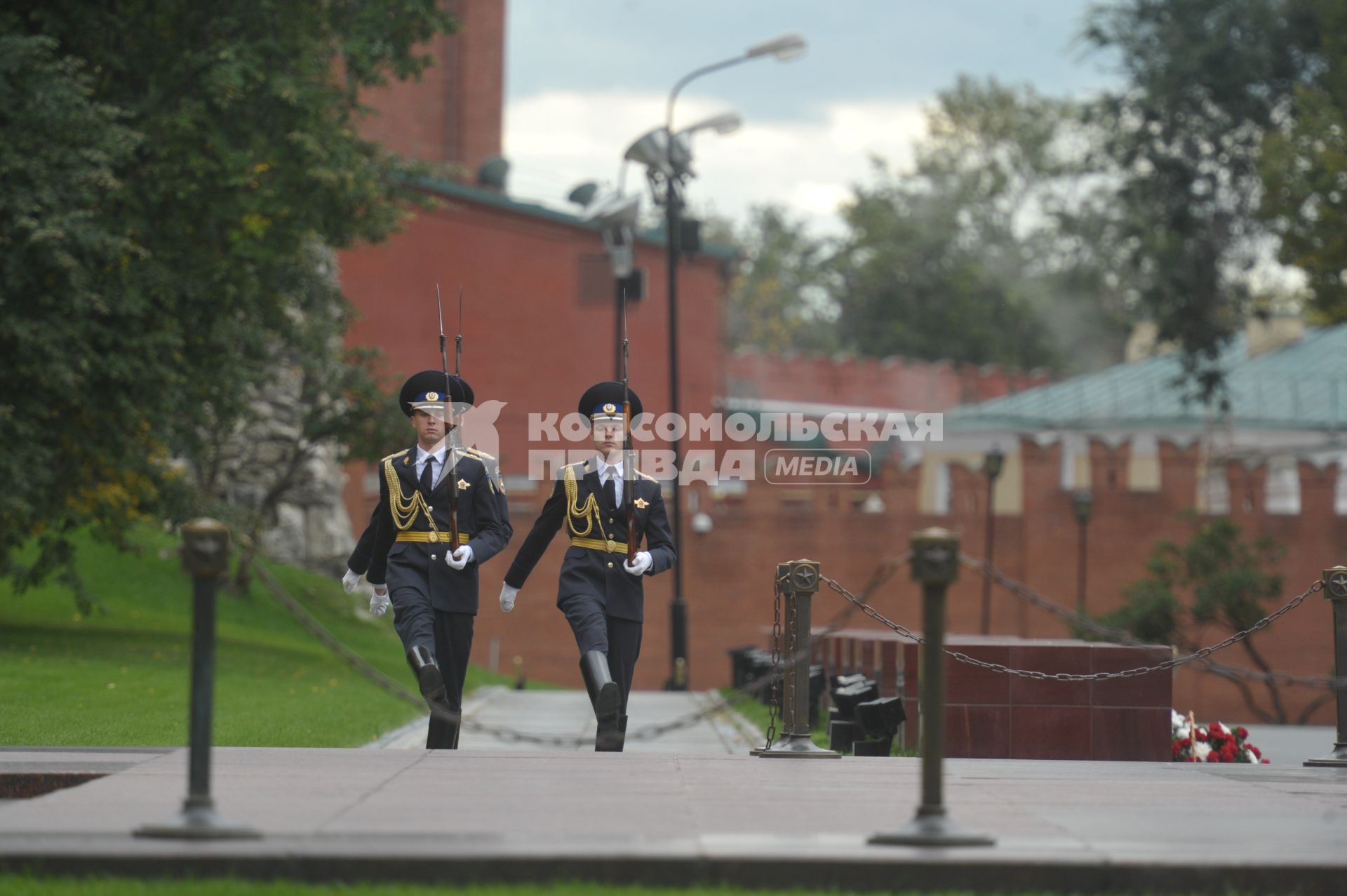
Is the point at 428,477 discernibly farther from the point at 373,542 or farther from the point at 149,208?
the point at 149,208

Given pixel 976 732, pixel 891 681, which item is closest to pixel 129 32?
pixel 891 681

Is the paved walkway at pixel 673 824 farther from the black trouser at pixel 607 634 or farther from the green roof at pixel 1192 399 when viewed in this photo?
the green roof at pixel 1192 399

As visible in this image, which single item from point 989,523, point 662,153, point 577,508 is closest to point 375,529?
point 577,508

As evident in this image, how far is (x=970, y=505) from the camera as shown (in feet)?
115

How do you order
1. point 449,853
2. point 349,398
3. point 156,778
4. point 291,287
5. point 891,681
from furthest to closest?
point 349,398, point 291,287, point 891,681, point 156,778, point 449,853

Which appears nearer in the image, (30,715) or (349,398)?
(30,715)

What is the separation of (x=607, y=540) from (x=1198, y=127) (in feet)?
86.0

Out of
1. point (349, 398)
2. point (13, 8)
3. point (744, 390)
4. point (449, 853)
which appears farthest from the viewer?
point (744, 390)

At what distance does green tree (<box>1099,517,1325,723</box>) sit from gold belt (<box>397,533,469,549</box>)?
79.5 feet

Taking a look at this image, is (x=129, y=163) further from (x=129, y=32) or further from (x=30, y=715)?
(x=30, y=715)

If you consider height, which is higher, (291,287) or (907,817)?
(291,287)

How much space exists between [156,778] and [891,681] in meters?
6.43

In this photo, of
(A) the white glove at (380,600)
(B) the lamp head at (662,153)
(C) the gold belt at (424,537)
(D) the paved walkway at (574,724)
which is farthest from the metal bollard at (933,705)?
(B) the lamp head at (662,153)

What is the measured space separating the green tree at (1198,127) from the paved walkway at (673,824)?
84.8ft
